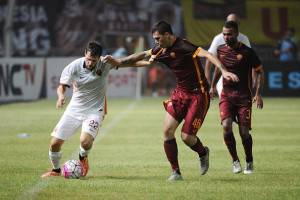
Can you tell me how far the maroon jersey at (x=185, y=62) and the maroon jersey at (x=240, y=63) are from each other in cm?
95

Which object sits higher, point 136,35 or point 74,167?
point 74,167

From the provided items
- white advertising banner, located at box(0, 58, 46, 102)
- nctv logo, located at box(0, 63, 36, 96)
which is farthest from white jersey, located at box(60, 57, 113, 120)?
nctv logo, located at box(0, 63, 36, 96)

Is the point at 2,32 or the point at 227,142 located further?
the point at 2,32

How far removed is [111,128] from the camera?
2139 cm

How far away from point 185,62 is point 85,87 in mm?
1607

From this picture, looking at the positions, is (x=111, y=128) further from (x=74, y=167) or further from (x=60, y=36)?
(x=60, y=36)

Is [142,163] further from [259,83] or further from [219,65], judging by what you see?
[219,65]

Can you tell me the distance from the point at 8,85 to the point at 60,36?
6833 millimetres

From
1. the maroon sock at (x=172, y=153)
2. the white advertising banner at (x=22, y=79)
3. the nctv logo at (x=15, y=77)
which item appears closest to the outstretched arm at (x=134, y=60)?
the maroon sock at (x=172, y=153)

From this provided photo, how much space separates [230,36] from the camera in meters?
12.5

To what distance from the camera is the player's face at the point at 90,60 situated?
39.9 ft

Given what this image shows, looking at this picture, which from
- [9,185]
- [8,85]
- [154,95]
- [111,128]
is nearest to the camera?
[9,185]

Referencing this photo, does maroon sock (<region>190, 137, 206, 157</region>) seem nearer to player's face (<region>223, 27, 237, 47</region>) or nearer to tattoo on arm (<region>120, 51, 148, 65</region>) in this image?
tattoo on arm (<region>120, 51, 148, 65</region>)

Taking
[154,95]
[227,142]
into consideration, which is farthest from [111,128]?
[154,95]
